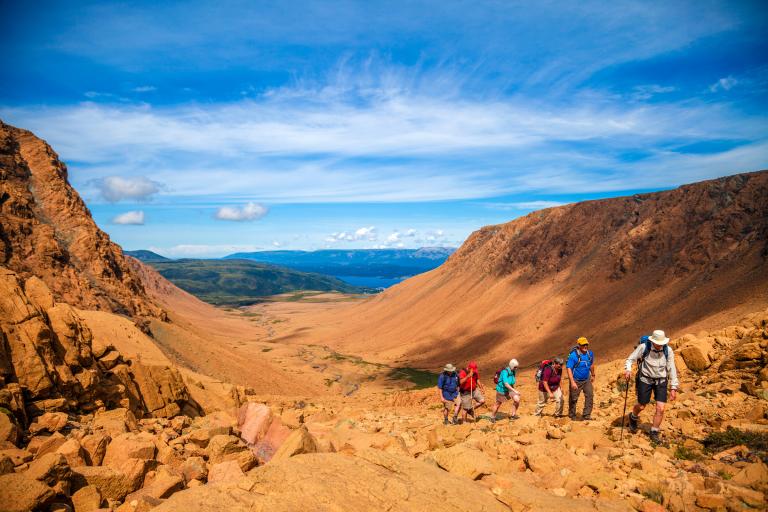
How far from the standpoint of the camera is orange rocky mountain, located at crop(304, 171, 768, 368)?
1319 inches

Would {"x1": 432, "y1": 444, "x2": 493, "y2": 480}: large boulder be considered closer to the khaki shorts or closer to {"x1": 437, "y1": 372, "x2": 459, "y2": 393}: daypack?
{"x1": 437, "y1": 372, "x2": 459, "y2": 393}: daypack

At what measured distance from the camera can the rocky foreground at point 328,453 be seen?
559 centimetres

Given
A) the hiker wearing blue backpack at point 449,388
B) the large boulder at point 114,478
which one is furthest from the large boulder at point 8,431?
the hiker wearing blue backpack at point 449,388

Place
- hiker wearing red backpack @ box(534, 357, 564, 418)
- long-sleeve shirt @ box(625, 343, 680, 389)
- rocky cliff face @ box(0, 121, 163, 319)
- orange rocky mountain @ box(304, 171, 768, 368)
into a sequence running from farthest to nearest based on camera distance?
orange rocky mountain @ box(304, 171, 768, 368), rocky cliff face @ box(0, 121, 163, 319), hiker wearing red backpack @ box(534, 357, 564, 418), long-sleeve shirt @ box(625, 343, 680, 389)

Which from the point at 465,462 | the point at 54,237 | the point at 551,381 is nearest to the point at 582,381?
the point at 551,381

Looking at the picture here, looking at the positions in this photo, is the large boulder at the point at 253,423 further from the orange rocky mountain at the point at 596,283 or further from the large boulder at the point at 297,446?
the orange rocky mountain at the point at 596,283

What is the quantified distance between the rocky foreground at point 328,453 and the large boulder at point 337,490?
0.08ft

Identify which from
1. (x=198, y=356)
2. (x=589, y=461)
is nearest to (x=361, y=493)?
(x=589, y=461)

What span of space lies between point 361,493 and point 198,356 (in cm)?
2548

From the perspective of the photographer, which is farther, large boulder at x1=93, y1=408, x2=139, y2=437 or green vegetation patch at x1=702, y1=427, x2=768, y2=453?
large boulder at x1=93, y1=408, x2=139, y2=437

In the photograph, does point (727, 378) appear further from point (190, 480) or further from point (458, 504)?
point (190, 480)

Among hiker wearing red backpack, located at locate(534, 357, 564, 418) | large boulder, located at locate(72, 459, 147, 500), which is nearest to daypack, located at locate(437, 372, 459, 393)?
hiker wearing red backpack, located at locate(534, 357, 564, 418)

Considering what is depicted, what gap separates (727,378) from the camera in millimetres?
10867

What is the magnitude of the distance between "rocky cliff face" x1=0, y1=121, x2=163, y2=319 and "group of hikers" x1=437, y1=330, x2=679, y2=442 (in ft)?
67.0
